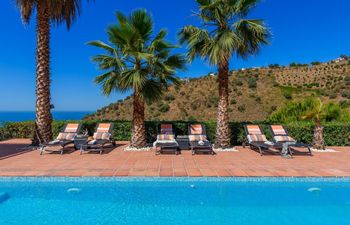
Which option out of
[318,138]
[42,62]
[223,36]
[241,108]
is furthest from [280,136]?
[241,108]

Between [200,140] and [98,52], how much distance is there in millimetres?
5096

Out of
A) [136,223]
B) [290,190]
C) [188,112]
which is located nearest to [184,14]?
[290,190]

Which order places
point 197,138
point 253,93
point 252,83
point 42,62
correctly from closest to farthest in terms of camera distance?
point 197,138, point 42,62, point 253,93, point 252,83

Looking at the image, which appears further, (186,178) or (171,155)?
(171,155)

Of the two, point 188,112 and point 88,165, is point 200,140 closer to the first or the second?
point 88,165

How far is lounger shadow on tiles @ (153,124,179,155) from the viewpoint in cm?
951

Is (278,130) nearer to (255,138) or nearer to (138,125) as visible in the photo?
(255,138)

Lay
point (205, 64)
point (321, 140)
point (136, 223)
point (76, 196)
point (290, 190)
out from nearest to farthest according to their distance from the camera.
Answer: point (136, 223) < point (76, 196) < point (290, 190) < point (205, 64) < point (321, 140)

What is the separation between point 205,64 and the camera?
393 inches

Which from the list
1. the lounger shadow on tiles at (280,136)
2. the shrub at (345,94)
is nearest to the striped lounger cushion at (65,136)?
the lounger shadow on tiles at (280,136)

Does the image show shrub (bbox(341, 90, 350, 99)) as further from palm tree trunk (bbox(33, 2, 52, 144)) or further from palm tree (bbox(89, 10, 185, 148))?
palm tree trunk (bbox(33, 2, 52, 144))

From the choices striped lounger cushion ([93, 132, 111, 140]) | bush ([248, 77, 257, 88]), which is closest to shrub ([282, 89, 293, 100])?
bush ([248, 77, 257, 88])

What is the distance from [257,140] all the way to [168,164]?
4.35 meters

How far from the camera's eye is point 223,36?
31.4 feet
